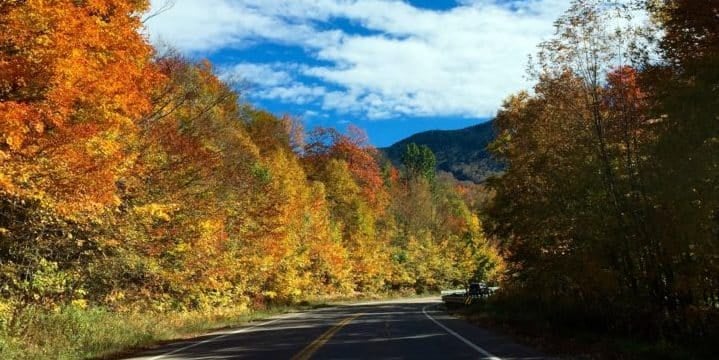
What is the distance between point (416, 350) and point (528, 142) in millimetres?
13937

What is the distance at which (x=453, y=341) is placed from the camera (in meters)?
15.9

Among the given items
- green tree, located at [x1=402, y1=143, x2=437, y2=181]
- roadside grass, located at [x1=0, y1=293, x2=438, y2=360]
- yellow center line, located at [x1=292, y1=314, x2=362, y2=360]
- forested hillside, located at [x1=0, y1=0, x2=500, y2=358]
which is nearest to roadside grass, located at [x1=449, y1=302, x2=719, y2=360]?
yellow center line, located at [x1=292, y1=314, x2=362, y2=360]

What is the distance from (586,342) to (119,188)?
48.7ft

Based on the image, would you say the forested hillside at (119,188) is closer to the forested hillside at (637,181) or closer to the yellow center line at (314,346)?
the yellow center line at (314,346)

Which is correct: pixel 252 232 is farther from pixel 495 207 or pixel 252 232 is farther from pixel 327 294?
pixel 327 294

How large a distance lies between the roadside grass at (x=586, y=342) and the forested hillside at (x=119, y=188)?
11.5m

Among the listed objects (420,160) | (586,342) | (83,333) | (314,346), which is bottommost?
(586,342)

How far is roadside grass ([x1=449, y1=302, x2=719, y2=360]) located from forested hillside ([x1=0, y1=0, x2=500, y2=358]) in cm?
1154

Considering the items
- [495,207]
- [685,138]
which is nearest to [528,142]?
[495,207]

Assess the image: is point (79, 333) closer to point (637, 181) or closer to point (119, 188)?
point (119, 188)

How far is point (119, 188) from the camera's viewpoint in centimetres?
1925

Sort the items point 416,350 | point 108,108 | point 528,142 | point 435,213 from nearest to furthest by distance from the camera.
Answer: point 416,350 → point 108,108 → point 528,142 → point 435,213

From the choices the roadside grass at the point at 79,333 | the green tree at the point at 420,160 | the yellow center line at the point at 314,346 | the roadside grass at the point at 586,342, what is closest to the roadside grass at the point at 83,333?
the roadside grass at the point at 79,333

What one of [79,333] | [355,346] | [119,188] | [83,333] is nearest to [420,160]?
[119,188]
